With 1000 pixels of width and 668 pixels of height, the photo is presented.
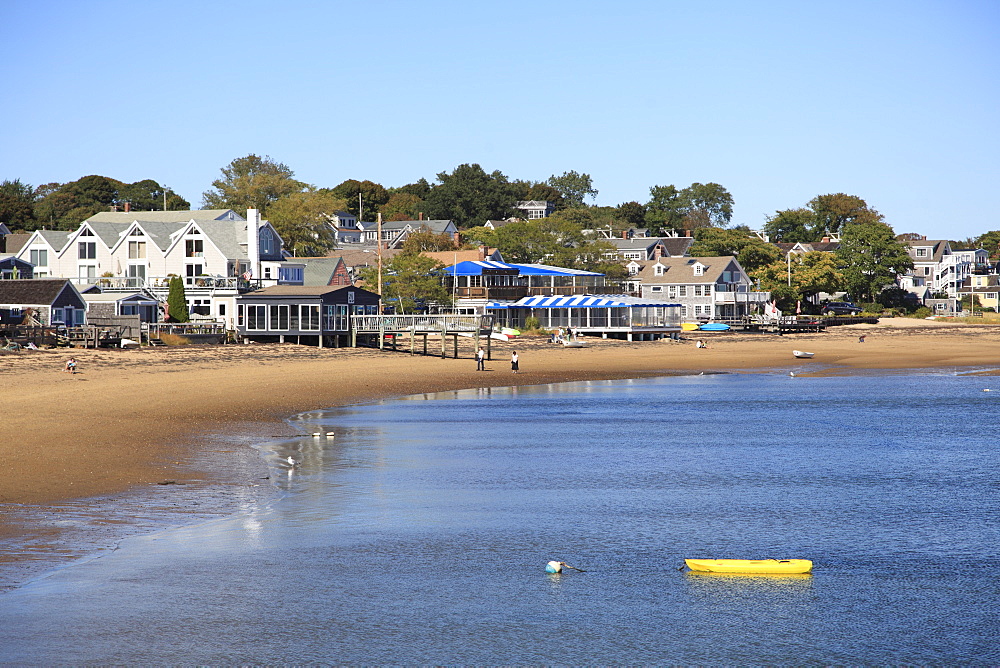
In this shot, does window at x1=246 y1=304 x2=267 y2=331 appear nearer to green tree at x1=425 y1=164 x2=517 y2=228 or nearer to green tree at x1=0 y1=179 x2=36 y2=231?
green tree at x1=0 y1=179 x2=36 y2=231

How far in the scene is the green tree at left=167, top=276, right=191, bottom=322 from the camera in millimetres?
71938

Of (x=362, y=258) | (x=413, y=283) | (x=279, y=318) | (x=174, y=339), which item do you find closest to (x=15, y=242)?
(x=362, y=258)

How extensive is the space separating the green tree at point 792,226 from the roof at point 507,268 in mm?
77286

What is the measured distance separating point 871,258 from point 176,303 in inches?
3381

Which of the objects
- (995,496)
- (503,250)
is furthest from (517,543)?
(503,250)

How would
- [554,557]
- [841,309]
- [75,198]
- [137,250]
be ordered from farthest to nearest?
[75,198], [841,309], [137,250], [554,557]

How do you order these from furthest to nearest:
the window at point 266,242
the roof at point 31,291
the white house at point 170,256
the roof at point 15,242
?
1. the roof at point 15,242
2. the window at point 266,242
3. the white house at point 170,256
4. the roof at point 31,291

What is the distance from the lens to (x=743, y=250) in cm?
12250

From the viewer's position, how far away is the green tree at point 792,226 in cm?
17025

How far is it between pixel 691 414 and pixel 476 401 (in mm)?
9520

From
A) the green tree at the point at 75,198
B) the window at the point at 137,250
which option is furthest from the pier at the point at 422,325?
the green tree at the point at 75,198

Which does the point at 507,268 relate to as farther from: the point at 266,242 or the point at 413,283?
the point at 266,242

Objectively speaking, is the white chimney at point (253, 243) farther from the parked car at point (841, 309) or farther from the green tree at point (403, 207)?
the green tree at point (403, 207)

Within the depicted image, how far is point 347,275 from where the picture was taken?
8925cm
